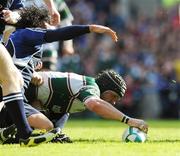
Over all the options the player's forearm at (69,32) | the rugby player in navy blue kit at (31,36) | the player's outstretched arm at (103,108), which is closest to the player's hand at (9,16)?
the rugby player in navy blue kit at (31,36)

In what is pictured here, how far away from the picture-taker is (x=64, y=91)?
9.38 metres

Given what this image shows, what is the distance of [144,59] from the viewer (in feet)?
65.0

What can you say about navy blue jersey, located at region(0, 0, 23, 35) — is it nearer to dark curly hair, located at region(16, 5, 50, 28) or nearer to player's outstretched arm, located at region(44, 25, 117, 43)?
dark curly hair, located at region(16, 5, 50, 28)

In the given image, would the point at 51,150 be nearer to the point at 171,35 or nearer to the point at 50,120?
the point at 50,120

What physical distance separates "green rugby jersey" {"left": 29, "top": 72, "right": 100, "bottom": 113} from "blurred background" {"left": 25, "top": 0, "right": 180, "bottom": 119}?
871 centimetres

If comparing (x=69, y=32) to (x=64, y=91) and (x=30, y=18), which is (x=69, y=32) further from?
(x=64, y=91)

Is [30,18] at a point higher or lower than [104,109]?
higher

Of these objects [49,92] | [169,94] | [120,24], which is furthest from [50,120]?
[120,24]

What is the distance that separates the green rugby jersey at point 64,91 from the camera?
9328 mm

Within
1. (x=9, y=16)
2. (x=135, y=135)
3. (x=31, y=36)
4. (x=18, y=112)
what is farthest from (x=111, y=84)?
(x=18, y=112)

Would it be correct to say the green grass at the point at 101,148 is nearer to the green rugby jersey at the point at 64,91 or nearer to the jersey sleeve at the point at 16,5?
the green rugby jersey at the point at 64,91

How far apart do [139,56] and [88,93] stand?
10.9m

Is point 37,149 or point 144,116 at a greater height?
point 37,149

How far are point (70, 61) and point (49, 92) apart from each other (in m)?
10.1
